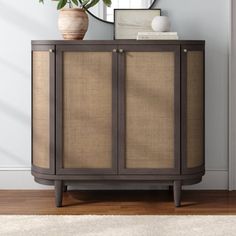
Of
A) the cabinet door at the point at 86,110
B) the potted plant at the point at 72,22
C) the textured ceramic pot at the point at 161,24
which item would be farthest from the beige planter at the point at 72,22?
the textured ceramic pot at the point at 161,24

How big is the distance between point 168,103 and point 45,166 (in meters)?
0.75

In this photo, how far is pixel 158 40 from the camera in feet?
11.5

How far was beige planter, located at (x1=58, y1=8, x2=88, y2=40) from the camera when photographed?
11.8 ft

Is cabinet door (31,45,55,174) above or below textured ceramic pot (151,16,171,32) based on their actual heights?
below

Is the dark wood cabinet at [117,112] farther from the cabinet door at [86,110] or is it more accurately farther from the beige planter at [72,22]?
the beige planter at [72,22]

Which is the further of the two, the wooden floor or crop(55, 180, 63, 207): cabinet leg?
crop(55, 180, 63, 207): cabinet leg

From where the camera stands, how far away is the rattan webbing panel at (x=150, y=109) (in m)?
3.52

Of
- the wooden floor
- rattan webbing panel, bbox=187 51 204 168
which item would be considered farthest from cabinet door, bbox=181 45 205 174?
the wooden floor

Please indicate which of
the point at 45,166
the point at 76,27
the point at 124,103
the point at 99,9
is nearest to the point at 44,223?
the point at 45,166

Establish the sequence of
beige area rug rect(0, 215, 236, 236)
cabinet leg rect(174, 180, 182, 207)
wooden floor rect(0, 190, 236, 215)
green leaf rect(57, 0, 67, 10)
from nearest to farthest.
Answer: beige area rug rect(0, 215, 236, 236) → wooden floor rect(0, 190, 236, 215) → cabinet leg rect(174, 180, 182, 207) → green leaf rect(57, 0, 67, 10)

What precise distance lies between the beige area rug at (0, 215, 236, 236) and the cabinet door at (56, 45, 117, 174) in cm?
39

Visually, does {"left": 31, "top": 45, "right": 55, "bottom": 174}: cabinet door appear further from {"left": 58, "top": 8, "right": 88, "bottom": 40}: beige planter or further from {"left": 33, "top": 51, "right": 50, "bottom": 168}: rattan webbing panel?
{"left": 58, "top": 8, "right": 88, "bottom": 40}: beige planter

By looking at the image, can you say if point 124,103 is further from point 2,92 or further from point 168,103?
point 2,92

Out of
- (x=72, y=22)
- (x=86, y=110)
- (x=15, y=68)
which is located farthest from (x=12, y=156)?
(x=72, y=22)
